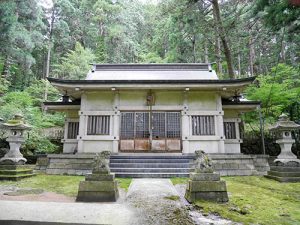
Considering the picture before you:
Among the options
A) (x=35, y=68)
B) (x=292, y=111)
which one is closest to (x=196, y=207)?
(x=292, y=111)

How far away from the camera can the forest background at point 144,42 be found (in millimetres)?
13312

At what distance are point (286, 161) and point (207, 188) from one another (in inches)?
198

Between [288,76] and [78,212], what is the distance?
54.3 feet

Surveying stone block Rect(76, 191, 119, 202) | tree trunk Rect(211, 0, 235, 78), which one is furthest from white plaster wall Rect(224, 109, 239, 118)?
stone block Rect(76, 191, 119, 202)

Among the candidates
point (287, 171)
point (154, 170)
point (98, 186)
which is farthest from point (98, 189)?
point (287, 171)

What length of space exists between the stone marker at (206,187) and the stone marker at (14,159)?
6222 mm

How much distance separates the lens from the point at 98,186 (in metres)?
4.98

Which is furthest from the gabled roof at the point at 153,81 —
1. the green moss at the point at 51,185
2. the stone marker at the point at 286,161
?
the green moss at the point at 51,185

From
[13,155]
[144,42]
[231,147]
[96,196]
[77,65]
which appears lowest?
[96,196]

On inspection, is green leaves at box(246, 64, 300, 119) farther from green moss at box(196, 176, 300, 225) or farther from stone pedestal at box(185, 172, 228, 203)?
stone pedestal at box(185, 172, 228, 203)

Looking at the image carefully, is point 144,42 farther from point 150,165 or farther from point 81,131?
point 150,165

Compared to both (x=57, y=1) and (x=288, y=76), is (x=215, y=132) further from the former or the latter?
(x=57, y=1)

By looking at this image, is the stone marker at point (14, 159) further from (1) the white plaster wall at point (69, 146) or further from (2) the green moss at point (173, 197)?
(2) the green moss at point (173, 197)

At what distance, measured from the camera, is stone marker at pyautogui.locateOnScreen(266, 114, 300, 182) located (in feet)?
25.8
